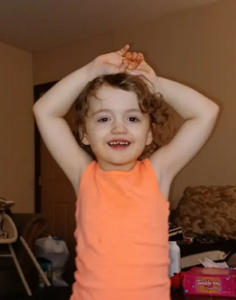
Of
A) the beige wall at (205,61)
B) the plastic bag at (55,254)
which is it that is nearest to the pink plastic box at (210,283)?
the beige wall at (205,61)

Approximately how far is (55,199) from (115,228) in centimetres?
360

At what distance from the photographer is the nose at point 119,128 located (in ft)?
2.85

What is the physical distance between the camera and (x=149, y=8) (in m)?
3.52

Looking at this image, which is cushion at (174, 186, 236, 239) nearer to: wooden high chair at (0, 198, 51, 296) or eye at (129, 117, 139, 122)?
wooden high chair at (0, 198, 51, 296)

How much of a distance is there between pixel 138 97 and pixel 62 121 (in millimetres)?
187

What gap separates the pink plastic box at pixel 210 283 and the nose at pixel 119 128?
107 centimetres

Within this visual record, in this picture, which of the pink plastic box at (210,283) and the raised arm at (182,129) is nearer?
the raised arm at (182,129)

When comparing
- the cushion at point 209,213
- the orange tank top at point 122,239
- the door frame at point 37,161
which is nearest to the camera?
the orange tank top at point 122,239

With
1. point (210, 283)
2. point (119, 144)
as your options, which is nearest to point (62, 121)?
point (119, 144)

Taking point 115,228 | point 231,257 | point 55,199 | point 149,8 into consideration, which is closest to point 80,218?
point 115,228

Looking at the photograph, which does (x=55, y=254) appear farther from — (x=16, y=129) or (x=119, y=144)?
(x=119, y=144)

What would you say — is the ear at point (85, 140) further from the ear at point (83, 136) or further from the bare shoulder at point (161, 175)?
the bare shoulder at point (161, 175)

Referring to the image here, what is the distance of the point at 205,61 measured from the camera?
11.3 feet

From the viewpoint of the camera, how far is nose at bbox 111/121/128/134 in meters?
0.87
